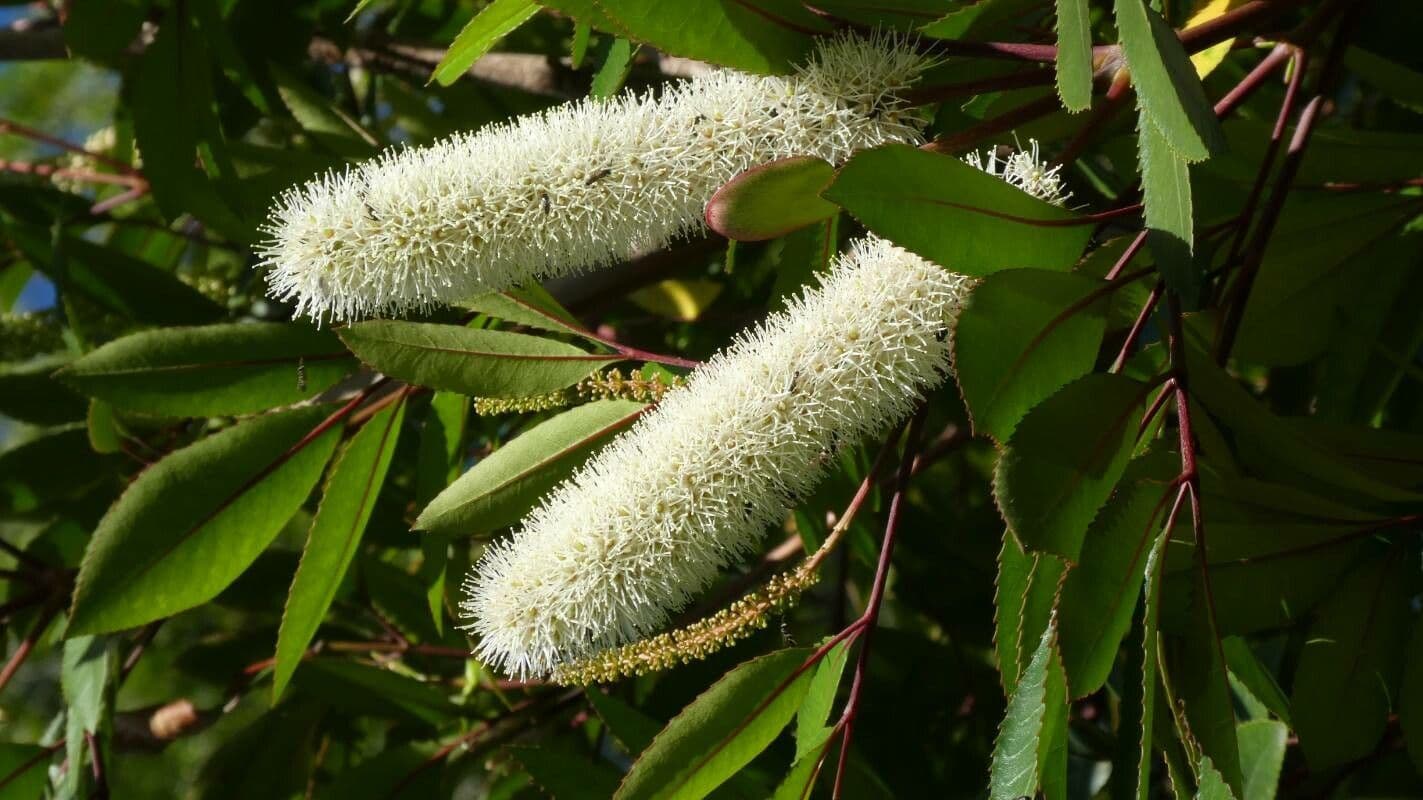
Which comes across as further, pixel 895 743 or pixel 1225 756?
pixel 895 743

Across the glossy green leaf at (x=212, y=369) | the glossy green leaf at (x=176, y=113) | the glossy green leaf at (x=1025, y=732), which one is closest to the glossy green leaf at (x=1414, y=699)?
the glossy green leaf at (x=1025, y=732)

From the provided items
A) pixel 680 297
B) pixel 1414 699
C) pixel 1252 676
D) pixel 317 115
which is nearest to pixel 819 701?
pixel 1252 676

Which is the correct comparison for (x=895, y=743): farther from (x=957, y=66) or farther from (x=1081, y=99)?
(x=1081, y=99)

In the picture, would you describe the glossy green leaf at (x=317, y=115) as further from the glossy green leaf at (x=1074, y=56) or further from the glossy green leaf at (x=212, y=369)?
the glossy green leaf at (x=1074, y=56)

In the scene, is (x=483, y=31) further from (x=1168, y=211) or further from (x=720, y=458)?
(x=1168, y=211)

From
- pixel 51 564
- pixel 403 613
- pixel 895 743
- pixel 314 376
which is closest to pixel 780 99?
pixel 314 376

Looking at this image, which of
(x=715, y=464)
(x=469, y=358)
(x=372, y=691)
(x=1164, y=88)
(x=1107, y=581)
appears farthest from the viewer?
(x=372, y=691)

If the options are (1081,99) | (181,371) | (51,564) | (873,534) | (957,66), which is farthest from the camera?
(51,564)
